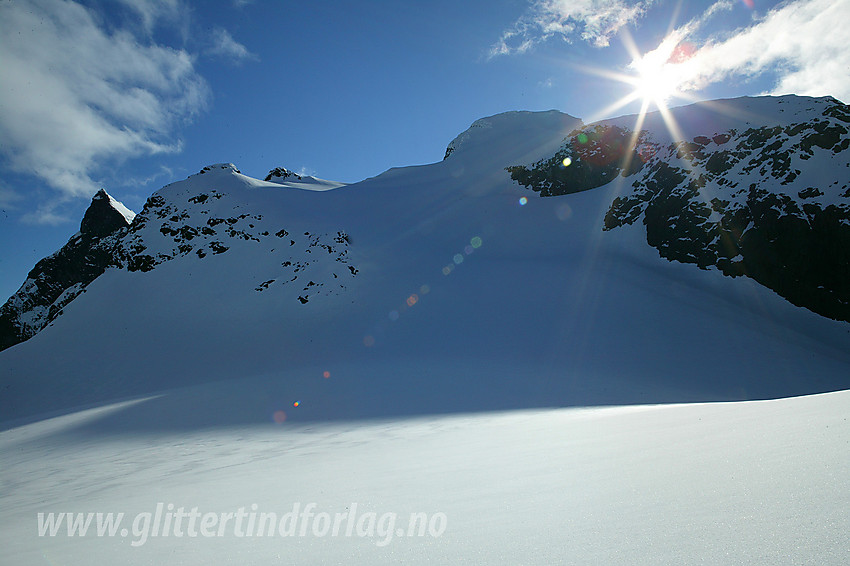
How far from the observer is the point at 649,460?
8.34 ft

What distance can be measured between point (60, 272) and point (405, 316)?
55.1m

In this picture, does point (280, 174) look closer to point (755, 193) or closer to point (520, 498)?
point (755, 193)

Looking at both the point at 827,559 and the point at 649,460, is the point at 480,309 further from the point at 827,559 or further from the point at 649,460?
the point at 827,559

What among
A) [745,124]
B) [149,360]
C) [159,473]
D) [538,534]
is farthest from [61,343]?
[745,124]

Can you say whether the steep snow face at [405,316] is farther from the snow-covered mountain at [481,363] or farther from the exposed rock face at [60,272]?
the exposed rock face at [60,272]

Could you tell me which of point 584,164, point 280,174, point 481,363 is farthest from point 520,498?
point 280,174

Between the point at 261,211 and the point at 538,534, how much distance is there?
88.1 ft

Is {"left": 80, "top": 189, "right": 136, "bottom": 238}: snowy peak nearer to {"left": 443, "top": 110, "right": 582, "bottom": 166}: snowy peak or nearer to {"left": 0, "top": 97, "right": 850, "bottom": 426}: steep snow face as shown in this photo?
{"left": 0, "top": 97, "right": 850, "bottom": 426}: steep snow face

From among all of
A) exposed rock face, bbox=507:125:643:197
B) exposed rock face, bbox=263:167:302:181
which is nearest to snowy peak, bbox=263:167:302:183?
exposed rock face, bbox=263:167:302:181

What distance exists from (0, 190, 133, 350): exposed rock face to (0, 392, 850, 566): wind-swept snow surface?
180 ft

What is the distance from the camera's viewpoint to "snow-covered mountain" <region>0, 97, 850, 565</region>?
1983mm

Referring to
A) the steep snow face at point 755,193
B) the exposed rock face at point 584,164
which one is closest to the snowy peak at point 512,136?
the exposed rock face at point 584,164

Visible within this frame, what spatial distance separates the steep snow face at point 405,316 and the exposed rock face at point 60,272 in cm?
2874

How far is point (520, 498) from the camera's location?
7.47 feet
